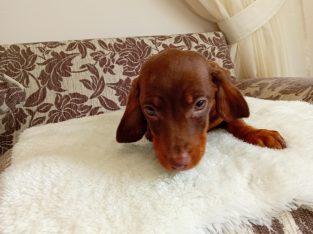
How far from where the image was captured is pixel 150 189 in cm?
78

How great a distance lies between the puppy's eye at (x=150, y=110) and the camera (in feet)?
2.84

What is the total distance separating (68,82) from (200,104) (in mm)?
923

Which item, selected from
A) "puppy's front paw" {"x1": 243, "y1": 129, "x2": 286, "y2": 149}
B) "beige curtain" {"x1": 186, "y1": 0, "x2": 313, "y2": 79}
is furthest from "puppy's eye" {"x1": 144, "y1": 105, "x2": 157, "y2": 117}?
"beige curtain" {"x1": 186, "y1": 0, "x2": 313, "y2": 79}

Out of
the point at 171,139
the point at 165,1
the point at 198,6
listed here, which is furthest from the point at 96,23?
the point at 171,139

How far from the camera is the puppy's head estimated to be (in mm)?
810

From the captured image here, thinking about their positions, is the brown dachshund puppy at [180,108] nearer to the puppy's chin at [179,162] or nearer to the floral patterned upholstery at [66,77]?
the puppy's chin at [179,162]

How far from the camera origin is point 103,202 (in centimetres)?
75

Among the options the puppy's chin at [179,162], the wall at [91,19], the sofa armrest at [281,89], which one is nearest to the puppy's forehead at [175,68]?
the puppy's chin at [179,162]

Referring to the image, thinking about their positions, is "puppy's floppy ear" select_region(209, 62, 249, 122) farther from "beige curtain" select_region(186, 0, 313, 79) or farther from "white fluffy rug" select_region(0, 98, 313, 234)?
"beige curtain" select_region(186, 0, 313, 79)

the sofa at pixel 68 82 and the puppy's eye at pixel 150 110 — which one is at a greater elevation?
the puppy's eye at pixel 150 110

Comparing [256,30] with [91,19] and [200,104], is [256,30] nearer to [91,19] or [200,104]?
[91,19]

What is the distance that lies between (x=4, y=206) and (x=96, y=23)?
1.41 m

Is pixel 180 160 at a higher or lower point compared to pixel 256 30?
higher

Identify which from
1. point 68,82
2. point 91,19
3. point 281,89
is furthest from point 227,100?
point 91,19
